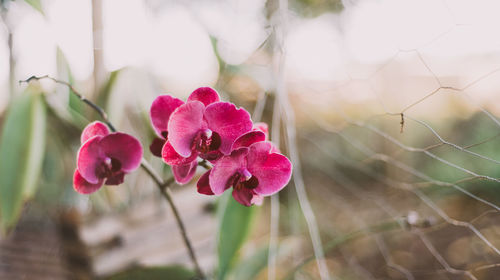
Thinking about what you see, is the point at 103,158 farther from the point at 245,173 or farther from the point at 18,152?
the point at 18,152

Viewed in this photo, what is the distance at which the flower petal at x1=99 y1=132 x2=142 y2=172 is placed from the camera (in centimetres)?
29

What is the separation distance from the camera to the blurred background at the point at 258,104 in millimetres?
448

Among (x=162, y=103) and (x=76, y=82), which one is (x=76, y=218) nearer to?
(x=76, y=82)

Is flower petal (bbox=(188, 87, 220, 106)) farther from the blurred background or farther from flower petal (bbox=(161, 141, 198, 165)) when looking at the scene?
the blurred background

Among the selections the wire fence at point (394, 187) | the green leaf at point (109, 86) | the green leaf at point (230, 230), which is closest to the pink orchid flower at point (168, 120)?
the green leaf at point (230, 230)

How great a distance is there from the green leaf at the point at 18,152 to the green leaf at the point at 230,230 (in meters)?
0.29

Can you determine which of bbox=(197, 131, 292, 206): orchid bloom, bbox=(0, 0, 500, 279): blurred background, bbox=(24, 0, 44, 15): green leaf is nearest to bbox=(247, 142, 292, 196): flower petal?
bbox=(197, 131, 292, 206): orchid bloom

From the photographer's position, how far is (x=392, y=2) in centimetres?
47

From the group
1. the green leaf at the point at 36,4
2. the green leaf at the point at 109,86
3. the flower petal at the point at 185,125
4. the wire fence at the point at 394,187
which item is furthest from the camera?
the wire fence at the point at 394,187

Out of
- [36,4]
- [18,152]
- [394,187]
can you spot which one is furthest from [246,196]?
[394,187]

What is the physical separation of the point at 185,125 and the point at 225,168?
0.04 m

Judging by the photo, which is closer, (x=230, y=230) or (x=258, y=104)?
(x=230, y=230)

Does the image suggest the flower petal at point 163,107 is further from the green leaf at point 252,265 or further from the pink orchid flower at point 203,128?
the green leaf at point 252,265

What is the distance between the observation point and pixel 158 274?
0.47 meters
